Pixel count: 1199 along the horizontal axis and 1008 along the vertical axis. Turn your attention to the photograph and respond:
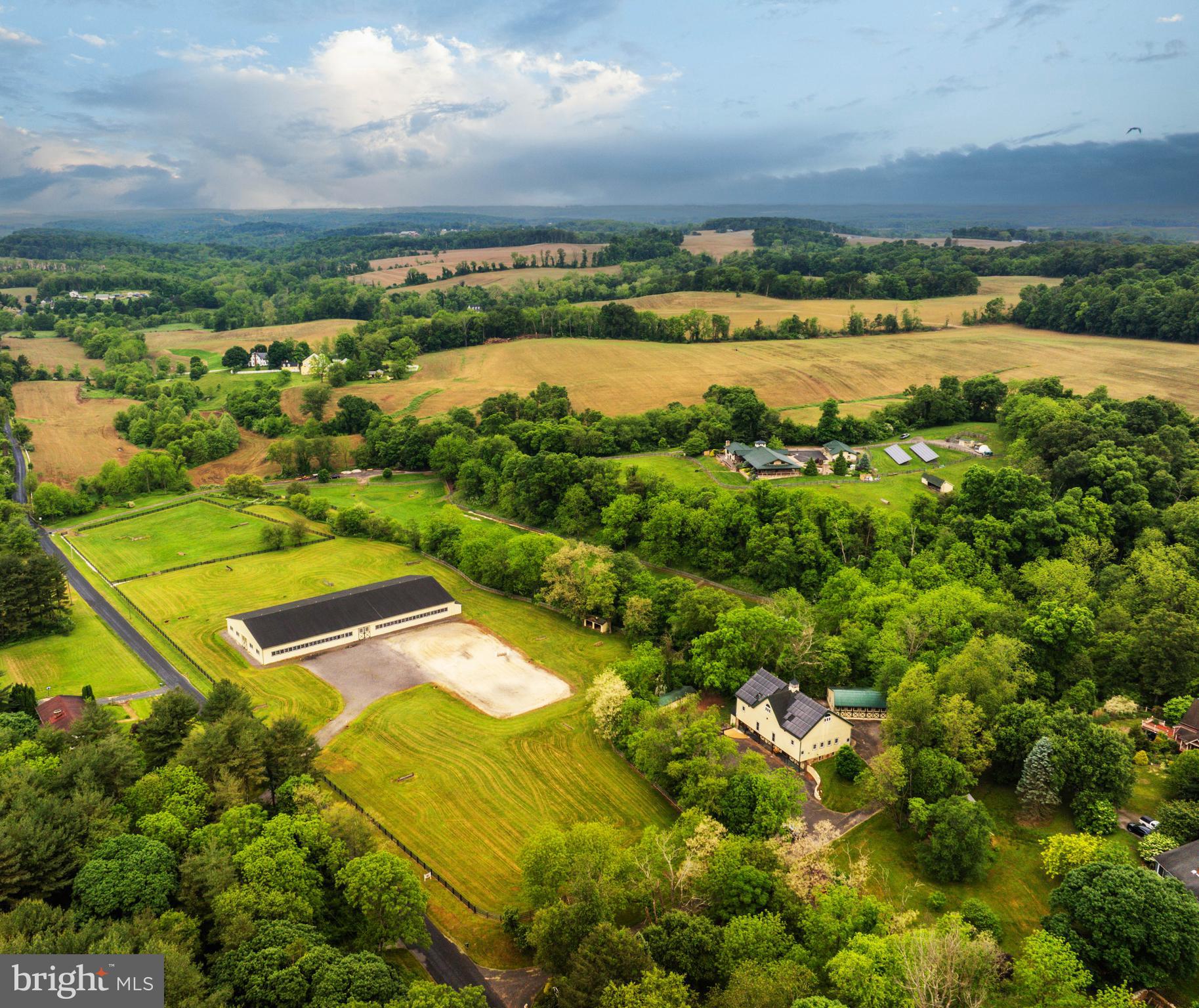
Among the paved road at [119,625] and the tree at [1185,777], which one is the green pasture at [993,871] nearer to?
the tree at [1185,777]

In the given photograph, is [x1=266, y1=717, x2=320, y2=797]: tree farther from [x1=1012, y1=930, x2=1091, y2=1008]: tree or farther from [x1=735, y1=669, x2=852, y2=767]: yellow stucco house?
[x1=1012, y1=930, x2=1091, y2=1008]: tree

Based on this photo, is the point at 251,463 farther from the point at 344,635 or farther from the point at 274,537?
the point at 344,635

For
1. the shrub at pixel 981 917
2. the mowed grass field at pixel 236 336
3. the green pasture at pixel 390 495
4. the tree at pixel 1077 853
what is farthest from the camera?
the mowed grass field at pixel 236 336

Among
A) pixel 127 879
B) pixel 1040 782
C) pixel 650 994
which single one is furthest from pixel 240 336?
pixel 1040 782

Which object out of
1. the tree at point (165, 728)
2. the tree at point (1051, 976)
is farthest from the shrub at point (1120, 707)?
the tree at point (165, 728)

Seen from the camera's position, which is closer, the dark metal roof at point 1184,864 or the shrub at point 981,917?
the dark metal roof at point 1184,864

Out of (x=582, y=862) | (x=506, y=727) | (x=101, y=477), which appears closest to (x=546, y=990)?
(x=582, y=862)

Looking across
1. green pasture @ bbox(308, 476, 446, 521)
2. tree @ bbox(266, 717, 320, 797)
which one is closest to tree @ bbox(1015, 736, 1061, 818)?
tree @ bbox(266, 717, 320, 797)

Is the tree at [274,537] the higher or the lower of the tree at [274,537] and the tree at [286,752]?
the lower
